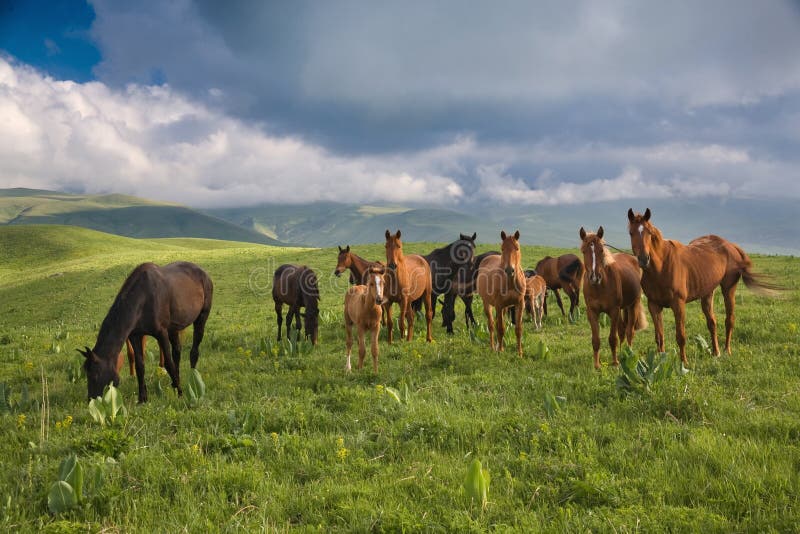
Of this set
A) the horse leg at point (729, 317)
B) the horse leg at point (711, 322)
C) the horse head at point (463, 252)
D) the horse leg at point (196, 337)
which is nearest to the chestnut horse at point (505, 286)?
the horse head at point (463, 252)

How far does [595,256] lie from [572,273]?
782cm

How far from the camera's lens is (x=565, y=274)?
51.1 ft

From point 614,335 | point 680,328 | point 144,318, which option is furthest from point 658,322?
point 144,318

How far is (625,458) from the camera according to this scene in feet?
15.0

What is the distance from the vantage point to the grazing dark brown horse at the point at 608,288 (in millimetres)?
8102

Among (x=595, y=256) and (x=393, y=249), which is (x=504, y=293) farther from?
(x=393, y=249)

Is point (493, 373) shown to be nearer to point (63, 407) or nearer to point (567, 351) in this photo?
point (567, 351)

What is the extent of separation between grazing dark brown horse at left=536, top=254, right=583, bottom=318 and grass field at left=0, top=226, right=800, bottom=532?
5.65 m

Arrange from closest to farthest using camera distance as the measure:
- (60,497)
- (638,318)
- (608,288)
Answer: (60,497) → (608,288) → (638,318)

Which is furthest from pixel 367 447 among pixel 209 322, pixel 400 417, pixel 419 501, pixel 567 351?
pixel 209 322

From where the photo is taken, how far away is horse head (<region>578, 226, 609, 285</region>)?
7.99m

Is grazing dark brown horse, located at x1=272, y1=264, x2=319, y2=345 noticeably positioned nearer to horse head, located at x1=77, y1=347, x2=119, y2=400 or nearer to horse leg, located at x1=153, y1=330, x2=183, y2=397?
horse leg, located at x1=153, y1=330, x2=183, y2=397

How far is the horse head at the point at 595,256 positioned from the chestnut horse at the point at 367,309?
3.95 meters

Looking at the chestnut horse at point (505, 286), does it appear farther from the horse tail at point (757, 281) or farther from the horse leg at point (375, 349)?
the horse tail at point (757, 281)
